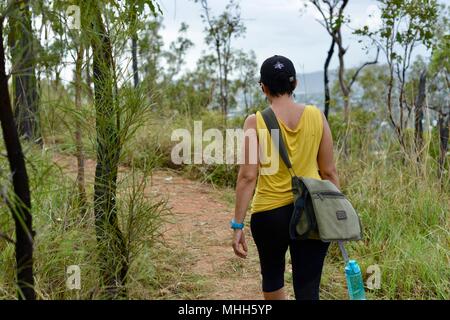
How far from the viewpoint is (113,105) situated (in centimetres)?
356

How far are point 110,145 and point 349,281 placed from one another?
1.55m

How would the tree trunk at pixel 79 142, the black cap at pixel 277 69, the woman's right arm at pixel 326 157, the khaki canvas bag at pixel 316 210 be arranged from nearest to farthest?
the khaki canvas bag at pixel 316 210, the black cap at pixel 277 69, the woman's right arm at pixel 326 157, the tree trunk at pixel 79 142

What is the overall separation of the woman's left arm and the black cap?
22 cm

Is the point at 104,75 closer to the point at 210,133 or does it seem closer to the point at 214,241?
the point at 214,241

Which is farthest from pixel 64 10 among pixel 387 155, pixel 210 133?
pixel 210 133

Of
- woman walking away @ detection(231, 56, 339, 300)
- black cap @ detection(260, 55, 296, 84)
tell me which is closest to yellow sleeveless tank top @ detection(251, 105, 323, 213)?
woman walking away @ detection(231, 56, 339, 300)

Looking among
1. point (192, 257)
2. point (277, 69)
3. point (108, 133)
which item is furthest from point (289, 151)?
point (192, 257)

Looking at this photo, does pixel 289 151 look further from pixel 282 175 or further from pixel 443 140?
pixel 443 140

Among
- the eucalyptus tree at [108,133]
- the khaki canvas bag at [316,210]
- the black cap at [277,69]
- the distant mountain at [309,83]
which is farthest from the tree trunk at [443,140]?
the eucalyptus tree at [108,133]

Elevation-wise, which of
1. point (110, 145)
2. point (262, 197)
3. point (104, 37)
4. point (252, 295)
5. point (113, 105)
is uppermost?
point (104, 37)

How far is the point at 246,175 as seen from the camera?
10.2ft

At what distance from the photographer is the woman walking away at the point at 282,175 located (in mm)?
3094

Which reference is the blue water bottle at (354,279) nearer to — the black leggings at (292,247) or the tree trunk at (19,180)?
the black leggings at (292,247)

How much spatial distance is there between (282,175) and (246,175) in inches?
7.2
